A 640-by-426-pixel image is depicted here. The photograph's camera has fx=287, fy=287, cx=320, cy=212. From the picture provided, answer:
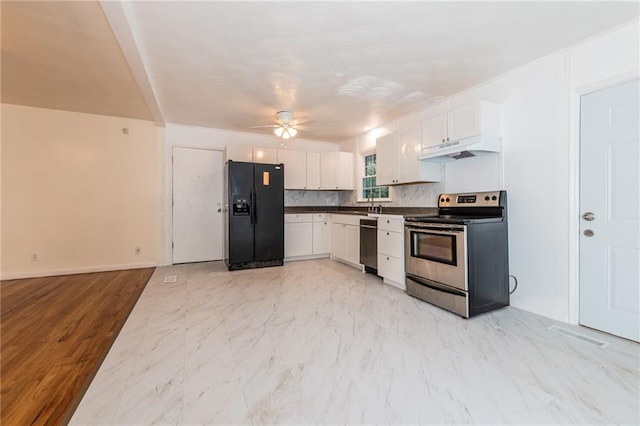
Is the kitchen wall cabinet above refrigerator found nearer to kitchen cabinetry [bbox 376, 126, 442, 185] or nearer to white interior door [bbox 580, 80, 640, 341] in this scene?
kitchen cabinetry [bbox 376, 126, 442, 185]

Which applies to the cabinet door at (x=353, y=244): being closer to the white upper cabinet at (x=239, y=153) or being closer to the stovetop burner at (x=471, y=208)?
the stovetop burner at (x=471, y=208)

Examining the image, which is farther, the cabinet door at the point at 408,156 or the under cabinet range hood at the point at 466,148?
the cabinet door at the point at 408,156

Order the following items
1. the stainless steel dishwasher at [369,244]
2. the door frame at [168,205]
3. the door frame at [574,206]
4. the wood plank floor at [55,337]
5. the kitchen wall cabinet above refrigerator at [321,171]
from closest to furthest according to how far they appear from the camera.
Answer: the wood plank floor at [55,337]
the door frame at [574,206]
the stainless steel dishwasher at [369,244]
the door frame at [168,205]
the kitchen wall cabinet above refrigerator at [321,171]

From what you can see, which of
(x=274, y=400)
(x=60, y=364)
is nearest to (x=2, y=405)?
(x=60, y=364)

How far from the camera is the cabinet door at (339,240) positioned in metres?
4.86

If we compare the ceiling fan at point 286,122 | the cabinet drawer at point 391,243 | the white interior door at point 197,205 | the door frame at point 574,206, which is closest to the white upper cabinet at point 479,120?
the door frame at point 574,206

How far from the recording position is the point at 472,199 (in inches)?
125

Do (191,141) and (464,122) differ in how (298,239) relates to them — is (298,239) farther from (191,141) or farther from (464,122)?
(464,122)

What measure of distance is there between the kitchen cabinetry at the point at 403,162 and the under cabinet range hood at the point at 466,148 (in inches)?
10.6

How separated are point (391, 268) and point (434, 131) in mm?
1757

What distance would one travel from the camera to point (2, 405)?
1.54m

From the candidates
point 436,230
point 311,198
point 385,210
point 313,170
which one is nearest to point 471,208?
point 436,230

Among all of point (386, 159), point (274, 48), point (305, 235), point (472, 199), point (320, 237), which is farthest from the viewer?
point (320, 237)

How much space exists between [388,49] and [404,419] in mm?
2680
